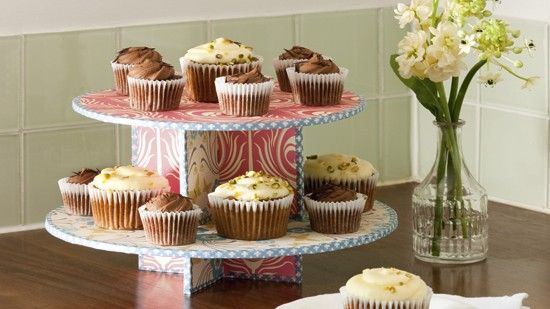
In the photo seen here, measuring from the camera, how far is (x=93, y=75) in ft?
9.06

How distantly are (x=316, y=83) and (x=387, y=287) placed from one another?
1.45ft

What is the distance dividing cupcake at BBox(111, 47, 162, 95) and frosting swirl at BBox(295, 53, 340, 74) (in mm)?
217

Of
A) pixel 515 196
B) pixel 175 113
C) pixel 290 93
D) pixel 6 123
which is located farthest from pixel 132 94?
pixel 515 196

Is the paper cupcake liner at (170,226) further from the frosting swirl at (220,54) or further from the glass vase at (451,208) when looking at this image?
the glass vase at (451,208)

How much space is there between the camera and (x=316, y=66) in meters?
2.34

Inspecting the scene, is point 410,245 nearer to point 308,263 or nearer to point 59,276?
point 308,263

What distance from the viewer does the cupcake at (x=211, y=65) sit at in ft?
7.66

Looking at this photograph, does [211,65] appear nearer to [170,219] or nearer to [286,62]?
[286,62]

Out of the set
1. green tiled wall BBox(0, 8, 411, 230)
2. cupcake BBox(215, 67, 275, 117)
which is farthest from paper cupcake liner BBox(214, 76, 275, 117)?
green tiled wall BBox(0, 8, 411, 230)

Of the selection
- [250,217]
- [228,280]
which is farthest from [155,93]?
[228,280]

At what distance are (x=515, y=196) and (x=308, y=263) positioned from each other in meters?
0.58

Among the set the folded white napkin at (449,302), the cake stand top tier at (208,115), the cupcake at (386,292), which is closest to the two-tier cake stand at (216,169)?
the cake stand top tier at (208,115)

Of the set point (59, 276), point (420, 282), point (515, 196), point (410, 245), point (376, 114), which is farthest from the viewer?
point (376, 114)

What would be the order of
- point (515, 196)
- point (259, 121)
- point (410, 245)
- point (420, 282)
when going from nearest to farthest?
point (420, 282)
point (259, 121)
point (410, 245)
point (515, 196)
